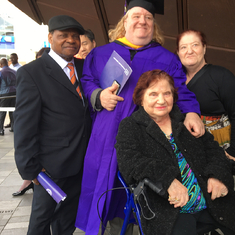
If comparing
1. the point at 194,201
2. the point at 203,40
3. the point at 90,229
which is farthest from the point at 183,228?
the point at 203,40

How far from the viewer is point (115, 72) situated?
2.06m

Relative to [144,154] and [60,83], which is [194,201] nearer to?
[144,154]

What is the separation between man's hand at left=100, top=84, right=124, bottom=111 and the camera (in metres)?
2.03

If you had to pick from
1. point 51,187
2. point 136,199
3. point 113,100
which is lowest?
point 51,187

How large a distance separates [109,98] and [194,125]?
712 millimetres

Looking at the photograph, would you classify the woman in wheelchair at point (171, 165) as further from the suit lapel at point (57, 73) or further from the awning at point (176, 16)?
the awning at point (176, 16)

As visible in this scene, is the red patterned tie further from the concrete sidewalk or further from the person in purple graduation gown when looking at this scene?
the concrete sidewalk

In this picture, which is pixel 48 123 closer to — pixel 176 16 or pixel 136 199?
pixel 136 199

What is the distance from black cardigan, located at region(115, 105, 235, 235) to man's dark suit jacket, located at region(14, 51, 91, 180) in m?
0.58

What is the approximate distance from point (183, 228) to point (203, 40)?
1.65m

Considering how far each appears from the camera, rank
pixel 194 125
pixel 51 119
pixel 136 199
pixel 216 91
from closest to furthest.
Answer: pixel 136 199
pixel 194 125
pixel 51 119
pixel 216 91

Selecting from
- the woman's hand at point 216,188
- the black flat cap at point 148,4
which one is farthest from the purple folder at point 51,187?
the black flat cap at point 148,4

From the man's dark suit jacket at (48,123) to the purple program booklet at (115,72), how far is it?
1.03 ft

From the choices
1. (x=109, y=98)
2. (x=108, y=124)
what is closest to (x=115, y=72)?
(x=109, y=98)
